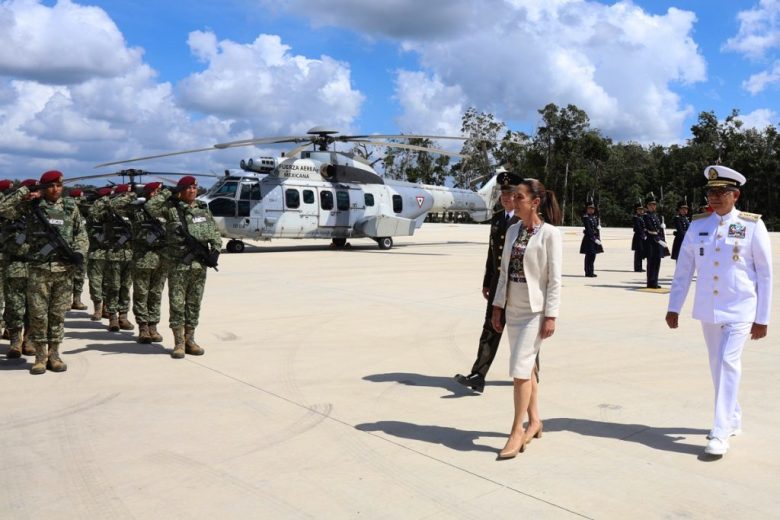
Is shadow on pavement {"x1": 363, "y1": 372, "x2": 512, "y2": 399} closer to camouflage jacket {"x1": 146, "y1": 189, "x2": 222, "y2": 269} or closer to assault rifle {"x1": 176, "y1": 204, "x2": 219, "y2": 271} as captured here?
assault rifle {"x1": 176, "y1": 204, "x2": 219, "y2": 271}

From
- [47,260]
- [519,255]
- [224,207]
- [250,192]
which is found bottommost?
[47,260]

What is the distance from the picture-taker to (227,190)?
1881 centimetres

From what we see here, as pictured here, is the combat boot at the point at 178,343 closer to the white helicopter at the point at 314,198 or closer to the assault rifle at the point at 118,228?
the assault rifle at the point at 118,228

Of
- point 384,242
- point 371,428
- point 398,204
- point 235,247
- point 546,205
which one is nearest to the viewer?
point 546,205

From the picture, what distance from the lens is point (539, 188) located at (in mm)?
4113

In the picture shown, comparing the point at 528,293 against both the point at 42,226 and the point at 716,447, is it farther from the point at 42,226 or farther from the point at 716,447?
the point at 42,226

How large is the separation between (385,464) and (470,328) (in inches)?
172

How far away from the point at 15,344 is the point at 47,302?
89 cm

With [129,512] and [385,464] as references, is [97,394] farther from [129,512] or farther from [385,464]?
[385,464]

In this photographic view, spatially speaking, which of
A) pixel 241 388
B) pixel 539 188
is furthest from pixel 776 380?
pixel 241 388

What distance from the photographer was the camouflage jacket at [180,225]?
260 inches

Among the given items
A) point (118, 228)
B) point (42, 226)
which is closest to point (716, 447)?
point (42, 226)

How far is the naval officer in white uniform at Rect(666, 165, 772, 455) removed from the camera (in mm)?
4020

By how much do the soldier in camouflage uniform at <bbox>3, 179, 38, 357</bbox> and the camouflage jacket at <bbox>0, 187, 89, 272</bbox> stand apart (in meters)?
0.03
